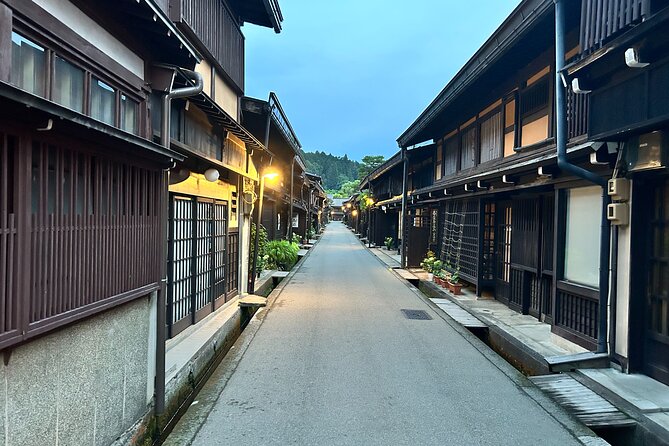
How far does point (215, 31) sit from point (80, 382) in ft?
28.7

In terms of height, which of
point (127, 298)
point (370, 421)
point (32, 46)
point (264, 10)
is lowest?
point (370, 421)

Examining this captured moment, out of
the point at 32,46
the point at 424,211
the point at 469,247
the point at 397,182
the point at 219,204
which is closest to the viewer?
the point at 32,46

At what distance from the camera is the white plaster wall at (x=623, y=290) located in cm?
627

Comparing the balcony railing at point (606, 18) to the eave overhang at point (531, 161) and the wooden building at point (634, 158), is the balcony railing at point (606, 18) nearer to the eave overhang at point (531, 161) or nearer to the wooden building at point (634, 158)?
the wooden building at point (634, 158)

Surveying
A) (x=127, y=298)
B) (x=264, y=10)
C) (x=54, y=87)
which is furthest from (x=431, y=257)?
(x=54, y=87)

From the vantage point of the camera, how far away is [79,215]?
394 cm

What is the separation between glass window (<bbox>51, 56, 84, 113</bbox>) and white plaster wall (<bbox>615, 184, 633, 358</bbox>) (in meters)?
7.44

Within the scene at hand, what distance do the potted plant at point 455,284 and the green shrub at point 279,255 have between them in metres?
8.92

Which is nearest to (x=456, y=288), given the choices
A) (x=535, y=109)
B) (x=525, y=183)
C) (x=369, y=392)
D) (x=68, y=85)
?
(x=525, y=183)

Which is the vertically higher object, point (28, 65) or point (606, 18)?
point (606, 18)

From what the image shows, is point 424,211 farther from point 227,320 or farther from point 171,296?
point 171,296

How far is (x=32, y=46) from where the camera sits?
3551 millimetres

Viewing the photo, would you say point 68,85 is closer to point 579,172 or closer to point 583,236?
point 579,172

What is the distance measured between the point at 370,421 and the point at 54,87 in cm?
511
